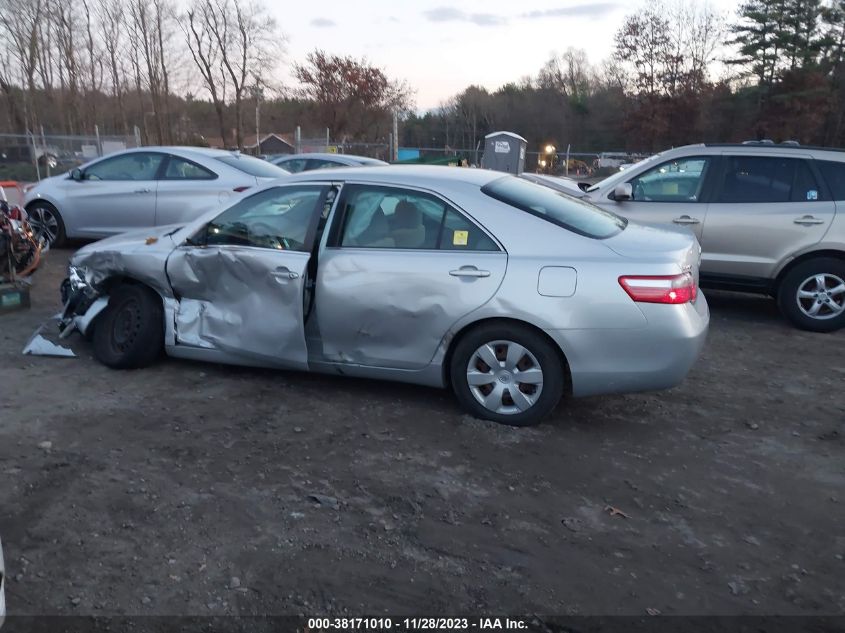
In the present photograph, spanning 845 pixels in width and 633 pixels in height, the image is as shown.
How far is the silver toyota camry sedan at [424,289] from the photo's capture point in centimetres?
454

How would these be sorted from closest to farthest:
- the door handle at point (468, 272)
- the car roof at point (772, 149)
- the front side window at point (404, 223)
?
the door handle at point (468, 272)
the front side window at point (404, 223)
the car roof at point (772, 149)

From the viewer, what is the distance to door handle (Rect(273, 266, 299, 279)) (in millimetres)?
5035

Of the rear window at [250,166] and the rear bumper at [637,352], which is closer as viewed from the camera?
the rear bumper at [637,352]

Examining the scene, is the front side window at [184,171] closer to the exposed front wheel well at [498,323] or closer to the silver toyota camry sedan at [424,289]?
the silver toyota camry sedan at [424,289]

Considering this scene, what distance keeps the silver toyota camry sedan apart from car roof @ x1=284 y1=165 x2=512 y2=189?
0.02 metres

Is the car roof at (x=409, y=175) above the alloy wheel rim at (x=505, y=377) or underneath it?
above

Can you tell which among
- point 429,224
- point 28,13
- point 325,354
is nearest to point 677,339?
point 429,224

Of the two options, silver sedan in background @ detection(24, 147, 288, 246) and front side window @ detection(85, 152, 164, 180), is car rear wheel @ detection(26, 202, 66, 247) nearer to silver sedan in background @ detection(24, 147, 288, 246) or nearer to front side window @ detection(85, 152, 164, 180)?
silver sedan in background @ detection(24, 147, 288, 246)

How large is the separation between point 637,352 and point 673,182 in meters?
4.08

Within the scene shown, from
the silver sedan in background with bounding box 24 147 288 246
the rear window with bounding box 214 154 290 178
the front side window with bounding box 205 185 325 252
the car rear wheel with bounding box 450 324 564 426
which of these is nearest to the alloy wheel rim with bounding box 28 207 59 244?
the silver sedan in background with bounding box 24 147 288 246

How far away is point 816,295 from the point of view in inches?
292

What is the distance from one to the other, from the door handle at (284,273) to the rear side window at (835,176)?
546 centimetres

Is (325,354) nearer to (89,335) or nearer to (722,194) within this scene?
(89,335)

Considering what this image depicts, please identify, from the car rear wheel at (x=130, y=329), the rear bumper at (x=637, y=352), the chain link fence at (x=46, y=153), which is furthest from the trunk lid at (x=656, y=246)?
the chain link fence at (x=46, y=153)
